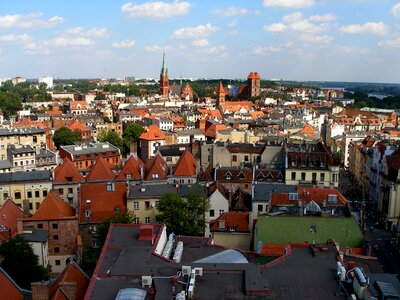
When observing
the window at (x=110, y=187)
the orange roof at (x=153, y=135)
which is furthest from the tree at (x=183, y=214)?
the orange roof at (x=153, y=135)

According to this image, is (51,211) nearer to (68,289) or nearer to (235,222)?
(235,222)

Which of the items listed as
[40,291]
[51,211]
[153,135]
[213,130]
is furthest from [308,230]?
[213,130]

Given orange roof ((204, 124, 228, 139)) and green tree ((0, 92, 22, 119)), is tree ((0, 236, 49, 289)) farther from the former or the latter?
green tree ((0, 92, 22, 119))

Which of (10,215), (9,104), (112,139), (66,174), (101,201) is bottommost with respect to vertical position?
(112,139)

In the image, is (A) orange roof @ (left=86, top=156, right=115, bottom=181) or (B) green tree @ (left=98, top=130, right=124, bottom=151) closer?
(A) orange roof @ (left=86, top=156, right=115, bottom=181)

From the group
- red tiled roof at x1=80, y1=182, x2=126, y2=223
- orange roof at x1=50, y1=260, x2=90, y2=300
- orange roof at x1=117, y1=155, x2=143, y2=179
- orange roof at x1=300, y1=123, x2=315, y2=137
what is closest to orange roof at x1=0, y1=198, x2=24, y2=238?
red tiled roof at x1=80, y1=182, x2=126, y2=223
